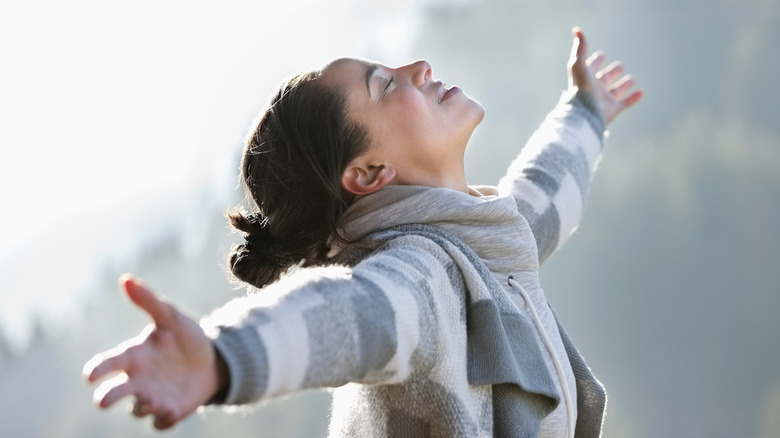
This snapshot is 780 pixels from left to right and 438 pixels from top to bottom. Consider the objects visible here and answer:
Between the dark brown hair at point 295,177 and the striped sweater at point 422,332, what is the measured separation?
1.3 inches

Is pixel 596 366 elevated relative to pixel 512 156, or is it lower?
lower

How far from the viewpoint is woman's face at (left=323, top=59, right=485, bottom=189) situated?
2.47 ft

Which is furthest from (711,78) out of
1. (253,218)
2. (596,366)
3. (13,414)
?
(13,414)

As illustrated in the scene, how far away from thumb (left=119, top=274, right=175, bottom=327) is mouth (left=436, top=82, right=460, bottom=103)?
16.0 inches

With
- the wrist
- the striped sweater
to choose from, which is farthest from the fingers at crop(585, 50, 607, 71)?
the wrist

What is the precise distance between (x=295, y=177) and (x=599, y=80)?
0.54 m

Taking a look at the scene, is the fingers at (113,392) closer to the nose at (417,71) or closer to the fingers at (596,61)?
the nose at (417,71)

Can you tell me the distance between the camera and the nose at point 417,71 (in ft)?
2.54

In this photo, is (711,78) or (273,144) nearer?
(273,144)

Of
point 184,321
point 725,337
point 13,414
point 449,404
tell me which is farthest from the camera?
point 13,414

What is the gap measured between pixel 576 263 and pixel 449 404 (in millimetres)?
1286

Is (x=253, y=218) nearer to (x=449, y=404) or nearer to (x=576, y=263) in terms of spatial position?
(x=449, y=404)

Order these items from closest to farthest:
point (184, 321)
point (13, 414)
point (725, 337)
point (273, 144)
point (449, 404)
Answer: point (184, 321)
point (449, 404)
point (273, 144)
point (725, 337)
point (13, 414)

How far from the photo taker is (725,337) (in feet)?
5.88
